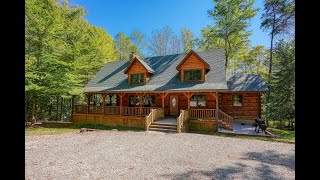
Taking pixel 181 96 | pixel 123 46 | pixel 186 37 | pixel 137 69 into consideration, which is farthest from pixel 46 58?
pixel 186 37

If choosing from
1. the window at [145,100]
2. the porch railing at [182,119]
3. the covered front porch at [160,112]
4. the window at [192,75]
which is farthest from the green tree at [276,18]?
the window at [145,100]

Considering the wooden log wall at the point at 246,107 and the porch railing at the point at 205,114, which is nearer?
the porch railing at the point at 205,114

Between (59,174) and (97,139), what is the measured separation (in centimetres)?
568

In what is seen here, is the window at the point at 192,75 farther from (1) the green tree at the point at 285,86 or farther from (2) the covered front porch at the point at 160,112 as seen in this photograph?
(1) the green tree at the point at 285,86

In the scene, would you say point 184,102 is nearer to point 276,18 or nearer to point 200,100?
point 200,100

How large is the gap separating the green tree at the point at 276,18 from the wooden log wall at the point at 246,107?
5635 millimetres

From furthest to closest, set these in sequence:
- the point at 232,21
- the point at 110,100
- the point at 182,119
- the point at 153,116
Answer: the point at 232,21
the point at 110,100
the point at 153,116
the point at 182,119

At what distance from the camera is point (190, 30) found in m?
36.9

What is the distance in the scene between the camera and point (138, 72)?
2062 cm

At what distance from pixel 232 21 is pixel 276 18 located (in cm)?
655

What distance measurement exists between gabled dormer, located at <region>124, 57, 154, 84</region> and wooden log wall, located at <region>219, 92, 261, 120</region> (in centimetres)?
882

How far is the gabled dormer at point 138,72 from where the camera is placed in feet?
66.8

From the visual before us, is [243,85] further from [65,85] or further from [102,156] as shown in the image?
[65,85]

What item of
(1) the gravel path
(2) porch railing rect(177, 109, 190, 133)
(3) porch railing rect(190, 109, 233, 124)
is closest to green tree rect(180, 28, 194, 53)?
(3) porch railing rect(190, 109, 233, 124)
